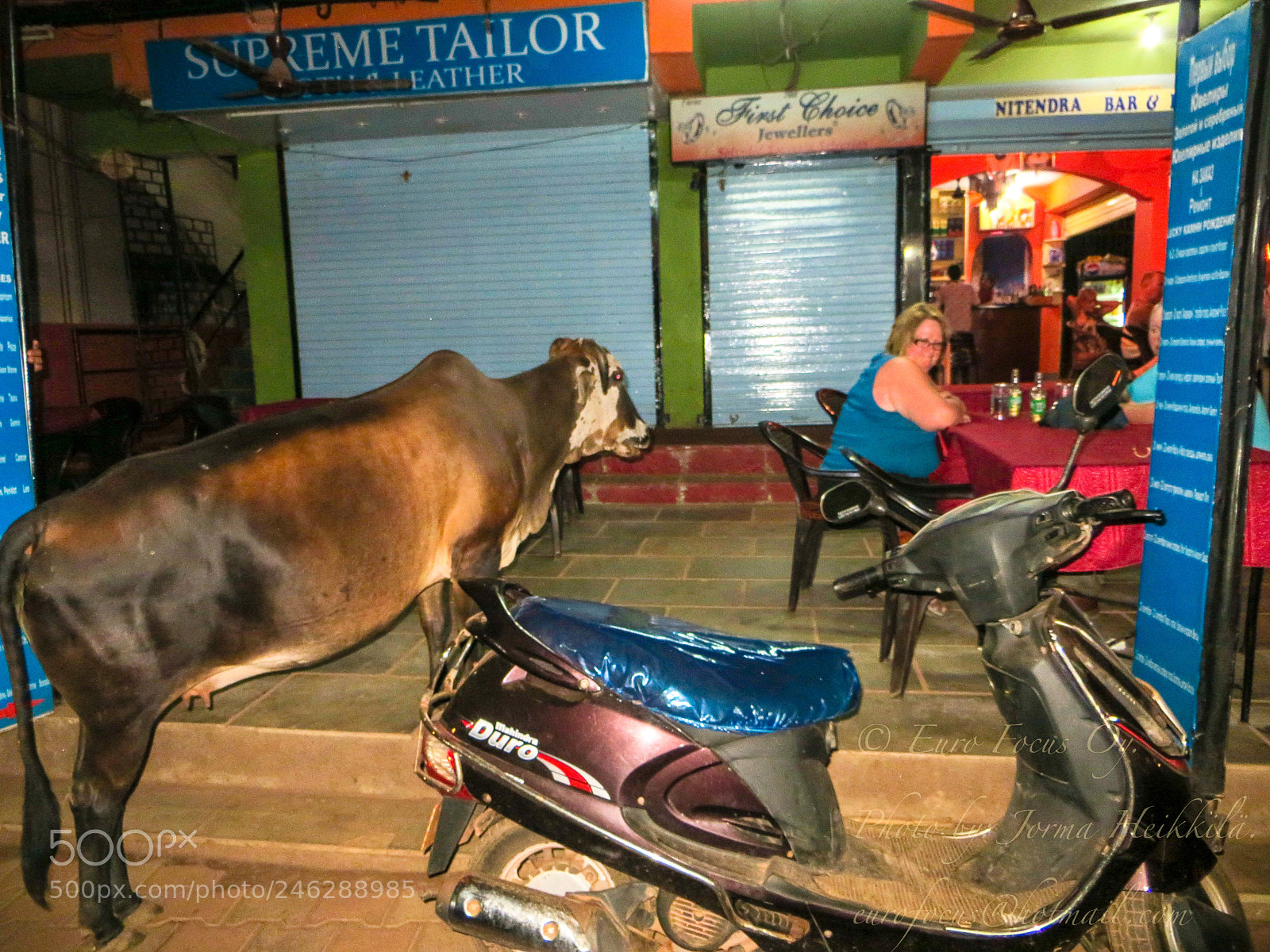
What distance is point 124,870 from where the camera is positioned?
274 centimetres

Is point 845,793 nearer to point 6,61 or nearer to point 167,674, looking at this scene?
point 167,674

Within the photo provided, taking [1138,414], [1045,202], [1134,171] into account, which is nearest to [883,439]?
[1138,414]

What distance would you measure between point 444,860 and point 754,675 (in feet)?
3.08

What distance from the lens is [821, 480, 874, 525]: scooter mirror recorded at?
2141 millimetres

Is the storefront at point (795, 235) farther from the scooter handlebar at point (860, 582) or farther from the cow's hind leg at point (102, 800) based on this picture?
the cow's hind leg at point (102, 800)

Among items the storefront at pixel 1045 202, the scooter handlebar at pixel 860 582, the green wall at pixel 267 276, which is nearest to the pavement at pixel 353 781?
the scooter handlebar at pixel 860 582

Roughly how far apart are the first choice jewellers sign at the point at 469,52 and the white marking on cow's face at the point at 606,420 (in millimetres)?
2863

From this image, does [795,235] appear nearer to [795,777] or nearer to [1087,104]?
[1087,104]

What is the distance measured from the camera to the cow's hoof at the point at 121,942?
2598 millimetres

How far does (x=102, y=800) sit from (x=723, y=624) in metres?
2.64

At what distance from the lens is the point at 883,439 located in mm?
4309

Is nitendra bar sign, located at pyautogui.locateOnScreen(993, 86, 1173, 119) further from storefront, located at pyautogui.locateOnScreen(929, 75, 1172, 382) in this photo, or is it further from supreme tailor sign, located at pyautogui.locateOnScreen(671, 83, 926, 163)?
supreme tailor sign, located at pyautogui.locateOnScreen(671, 83, 926, 163)

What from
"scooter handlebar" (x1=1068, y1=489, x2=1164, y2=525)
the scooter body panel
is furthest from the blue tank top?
"scooter handlebar" (x1=1068, y1=489, x2=1164, y2=525)

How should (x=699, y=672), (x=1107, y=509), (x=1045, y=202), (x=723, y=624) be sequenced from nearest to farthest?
(x=1107, y=509), (x=699, y=672), (x=723, y=624), (x=1045, y=202)
